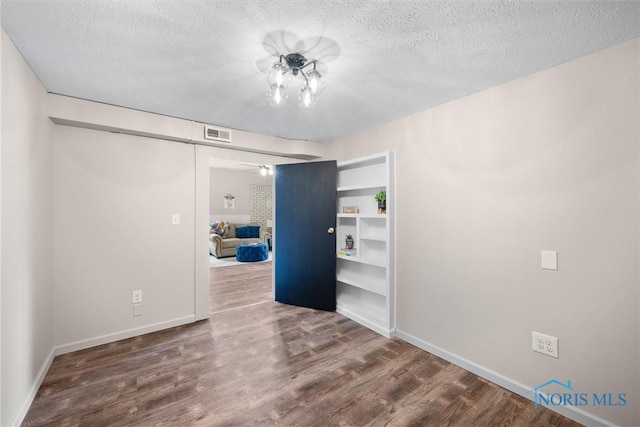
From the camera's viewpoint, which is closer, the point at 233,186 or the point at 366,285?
A: the point at 366,285

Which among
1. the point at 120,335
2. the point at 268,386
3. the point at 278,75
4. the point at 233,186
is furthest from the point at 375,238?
the point at 233,186

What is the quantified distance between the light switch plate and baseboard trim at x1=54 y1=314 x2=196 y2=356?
10.9 ft

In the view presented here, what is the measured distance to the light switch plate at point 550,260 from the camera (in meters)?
1.74

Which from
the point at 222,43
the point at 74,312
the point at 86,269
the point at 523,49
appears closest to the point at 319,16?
the point at 222,43

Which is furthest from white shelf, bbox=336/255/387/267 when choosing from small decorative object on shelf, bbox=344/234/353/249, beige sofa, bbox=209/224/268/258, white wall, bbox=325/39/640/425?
beige sofa, bbox=209/224/268/258

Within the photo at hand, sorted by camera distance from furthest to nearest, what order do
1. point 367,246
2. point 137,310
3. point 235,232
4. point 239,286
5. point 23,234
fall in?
point 235,232 → point 239,286 → point 367,246 → point 137,310 → point 23,234

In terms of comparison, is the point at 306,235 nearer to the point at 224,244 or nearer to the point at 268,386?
the point at 268,386

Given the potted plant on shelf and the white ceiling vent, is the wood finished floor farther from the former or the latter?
the white ceiling vent

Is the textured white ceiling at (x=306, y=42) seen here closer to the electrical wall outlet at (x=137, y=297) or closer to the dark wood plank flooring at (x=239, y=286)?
the electrical wall outlet at (x=137, y=297)

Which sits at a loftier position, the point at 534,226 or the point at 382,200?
the point at 382,200

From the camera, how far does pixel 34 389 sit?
183cm

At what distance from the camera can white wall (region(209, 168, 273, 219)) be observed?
809 cm

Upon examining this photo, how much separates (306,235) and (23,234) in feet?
8.35

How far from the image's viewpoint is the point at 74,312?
95.8 inches
